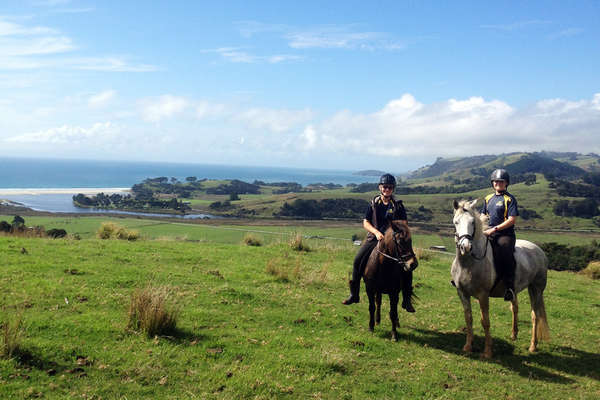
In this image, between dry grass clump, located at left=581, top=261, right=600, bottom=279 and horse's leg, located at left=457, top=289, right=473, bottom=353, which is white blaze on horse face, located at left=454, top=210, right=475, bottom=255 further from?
dry grass clump, located at left=581, top=261, right=600, bottom=279

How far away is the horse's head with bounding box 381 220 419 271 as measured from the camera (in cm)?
734

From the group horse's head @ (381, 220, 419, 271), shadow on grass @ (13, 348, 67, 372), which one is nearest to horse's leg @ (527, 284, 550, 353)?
horse's head @ (381, 220, 419, 271)

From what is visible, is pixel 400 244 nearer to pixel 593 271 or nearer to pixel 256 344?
pixel 256 344

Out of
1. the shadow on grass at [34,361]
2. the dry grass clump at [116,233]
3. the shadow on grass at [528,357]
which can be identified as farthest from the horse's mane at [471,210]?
the dry grass clump at [116,233]

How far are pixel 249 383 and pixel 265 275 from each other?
6.82m

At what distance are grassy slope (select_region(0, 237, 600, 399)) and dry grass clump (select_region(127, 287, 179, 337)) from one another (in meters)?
0.24

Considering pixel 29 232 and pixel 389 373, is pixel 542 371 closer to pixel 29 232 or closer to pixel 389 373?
pixel 389 373

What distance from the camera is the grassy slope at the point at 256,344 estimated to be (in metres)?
5.60

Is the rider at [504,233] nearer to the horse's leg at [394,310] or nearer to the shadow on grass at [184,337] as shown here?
the horse's leg at [394,310]

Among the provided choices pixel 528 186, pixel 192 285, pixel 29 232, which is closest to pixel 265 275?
pixel 192 285

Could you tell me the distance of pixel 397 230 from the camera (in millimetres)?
7633

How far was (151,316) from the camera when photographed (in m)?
6.82

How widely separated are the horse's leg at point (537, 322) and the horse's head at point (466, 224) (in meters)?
3.03

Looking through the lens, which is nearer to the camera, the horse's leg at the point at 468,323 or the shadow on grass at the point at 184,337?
the shadow on grass at the point at 184,337
